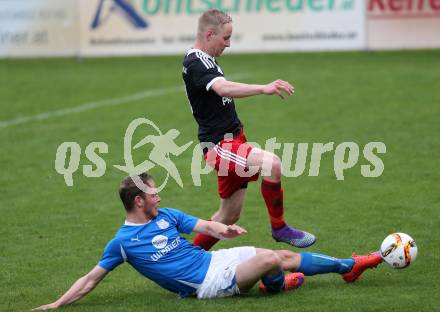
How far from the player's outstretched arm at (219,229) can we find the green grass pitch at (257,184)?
525 millimetres

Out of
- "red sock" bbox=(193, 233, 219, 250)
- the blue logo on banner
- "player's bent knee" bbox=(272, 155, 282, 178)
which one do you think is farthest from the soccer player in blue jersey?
the blue logo on banner

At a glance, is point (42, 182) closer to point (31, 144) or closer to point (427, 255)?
point (31, 144)

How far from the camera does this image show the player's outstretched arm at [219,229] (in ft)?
22.8

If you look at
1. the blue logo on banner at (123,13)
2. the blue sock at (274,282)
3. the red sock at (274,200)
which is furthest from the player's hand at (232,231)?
the blue logo on banner at (123,13)

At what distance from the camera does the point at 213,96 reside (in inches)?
316

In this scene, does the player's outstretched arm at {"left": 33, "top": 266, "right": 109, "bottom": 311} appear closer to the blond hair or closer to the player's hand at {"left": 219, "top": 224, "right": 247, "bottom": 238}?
the player's hand at {"left": 219, "top": 224, "right": 247, "bottom": 238}

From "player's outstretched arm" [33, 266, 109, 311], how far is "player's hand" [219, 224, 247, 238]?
94cm

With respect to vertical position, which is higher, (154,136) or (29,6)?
(29,6)

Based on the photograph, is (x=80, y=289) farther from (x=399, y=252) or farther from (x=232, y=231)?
(x=399, y=252)

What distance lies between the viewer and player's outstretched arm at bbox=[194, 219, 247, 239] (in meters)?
6.94

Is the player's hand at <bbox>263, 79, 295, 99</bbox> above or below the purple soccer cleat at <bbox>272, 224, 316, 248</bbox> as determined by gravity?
above

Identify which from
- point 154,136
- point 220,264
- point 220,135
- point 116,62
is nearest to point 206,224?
point 220,264

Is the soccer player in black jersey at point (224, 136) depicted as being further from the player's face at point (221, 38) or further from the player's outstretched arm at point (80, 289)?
the player's outstretched arm at point (80, 289)

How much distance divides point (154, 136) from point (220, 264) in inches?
307
